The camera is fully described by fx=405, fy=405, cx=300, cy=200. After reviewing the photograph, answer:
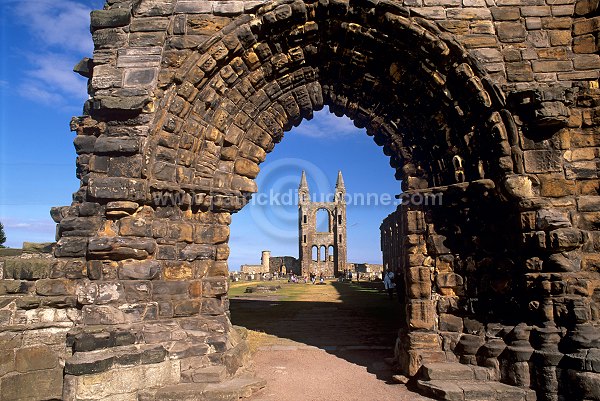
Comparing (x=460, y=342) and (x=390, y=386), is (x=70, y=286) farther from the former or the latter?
(x=460, y=342)

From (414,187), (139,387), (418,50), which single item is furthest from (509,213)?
(139,387)

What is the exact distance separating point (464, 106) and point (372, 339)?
4.78 m

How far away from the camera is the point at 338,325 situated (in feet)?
31.9

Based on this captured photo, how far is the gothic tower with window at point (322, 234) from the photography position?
56812 mm

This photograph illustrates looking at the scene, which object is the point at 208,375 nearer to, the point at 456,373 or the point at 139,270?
the point at 139,270

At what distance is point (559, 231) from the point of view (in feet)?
16.4

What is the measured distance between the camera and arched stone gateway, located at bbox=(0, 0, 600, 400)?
493cm

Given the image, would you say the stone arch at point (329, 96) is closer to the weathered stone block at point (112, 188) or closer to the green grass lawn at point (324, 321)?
the weathered stone block at point (112, 188)

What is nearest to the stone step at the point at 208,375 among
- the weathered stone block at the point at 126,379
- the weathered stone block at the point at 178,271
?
the weathered stone block at the point at 126,379

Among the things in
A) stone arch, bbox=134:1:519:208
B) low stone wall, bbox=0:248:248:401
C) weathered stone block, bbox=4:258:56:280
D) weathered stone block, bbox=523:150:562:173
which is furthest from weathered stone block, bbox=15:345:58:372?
weathered stone block, bbox=523:150:562:173

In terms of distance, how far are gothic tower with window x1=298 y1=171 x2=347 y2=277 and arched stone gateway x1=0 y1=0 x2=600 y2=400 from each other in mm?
49494

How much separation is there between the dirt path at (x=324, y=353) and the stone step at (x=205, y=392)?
18cm

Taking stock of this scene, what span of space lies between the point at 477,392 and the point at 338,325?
520cm

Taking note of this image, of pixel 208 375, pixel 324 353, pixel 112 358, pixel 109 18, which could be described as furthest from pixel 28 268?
pixel 324 353
